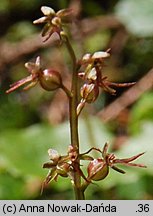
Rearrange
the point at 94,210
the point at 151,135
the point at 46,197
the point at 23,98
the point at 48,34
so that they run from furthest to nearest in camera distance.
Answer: the point at 23,98
the point at 46,197
the point at 151,135
the point at 94,210
the point at 48,34

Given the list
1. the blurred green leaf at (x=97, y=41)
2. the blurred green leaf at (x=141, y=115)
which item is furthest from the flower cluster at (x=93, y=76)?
the blurred green leaf at (x=97, y=41)

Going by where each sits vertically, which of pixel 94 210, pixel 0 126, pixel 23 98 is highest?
pixel 23 98

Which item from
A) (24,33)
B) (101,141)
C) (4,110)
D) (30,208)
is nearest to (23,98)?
(4,110)

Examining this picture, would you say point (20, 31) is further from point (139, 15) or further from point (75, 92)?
point (75, 92)

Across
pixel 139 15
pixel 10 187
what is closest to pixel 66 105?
pixel 139 15

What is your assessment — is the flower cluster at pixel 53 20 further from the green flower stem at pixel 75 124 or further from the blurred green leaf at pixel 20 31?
the blurred green leaf at pixel 20 31

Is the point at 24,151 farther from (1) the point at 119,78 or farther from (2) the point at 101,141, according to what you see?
(1) the point at 119,78
